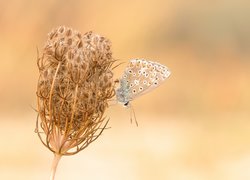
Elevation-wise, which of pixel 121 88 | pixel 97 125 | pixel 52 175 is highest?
pixel 121 88

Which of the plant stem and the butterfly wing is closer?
the plant stem

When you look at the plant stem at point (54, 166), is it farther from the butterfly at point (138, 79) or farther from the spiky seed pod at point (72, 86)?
Result: the butterfly at point (138, 79)

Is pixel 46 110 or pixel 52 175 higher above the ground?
pixel 46 110

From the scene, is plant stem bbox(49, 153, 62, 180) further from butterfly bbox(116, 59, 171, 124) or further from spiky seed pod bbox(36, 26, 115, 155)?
butterfly bbox(116, 59, 171, 124)

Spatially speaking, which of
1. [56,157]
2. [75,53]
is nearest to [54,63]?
[75,53]

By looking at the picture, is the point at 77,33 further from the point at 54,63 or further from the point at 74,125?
the point at 74,125

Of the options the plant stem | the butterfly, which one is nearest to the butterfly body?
the butterfly

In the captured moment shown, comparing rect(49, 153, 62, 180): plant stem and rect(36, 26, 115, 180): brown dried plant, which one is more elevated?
rect(36, 26, 115, 180): brown dried plant

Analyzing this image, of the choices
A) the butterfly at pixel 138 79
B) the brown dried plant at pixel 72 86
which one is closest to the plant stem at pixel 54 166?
the brown dried plant at pixel 72 86
